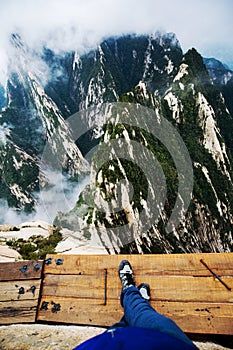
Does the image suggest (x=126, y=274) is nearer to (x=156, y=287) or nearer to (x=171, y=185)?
(x=156, y=287)

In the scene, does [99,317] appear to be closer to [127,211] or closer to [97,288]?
[97,288]

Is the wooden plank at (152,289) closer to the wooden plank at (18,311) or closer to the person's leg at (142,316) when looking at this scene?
the wooden plank at (18,311)

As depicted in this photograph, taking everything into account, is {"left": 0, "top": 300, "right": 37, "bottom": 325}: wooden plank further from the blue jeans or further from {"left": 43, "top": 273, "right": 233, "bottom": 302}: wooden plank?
the blue jeans

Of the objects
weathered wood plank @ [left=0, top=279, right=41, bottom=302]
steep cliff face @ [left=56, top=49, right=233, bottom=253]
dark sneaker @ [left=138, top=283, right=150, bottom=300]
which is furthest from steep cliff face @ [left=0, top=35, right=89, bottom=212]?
dark sneaker @ [left=138, top=283, right=150, bottom=300]

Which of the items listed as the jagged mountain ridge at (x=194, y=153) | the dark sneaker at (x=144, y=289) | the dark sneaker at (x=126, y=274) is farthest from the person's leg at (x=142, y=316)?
the jagged mountain ridge at (x=194, y=153)

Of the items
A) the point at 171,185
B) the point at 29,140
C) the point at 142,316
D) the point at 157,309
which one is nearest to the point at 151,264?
the point at 157,309

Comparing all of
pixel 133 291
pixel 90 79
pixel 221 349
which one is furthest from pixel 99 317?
pixel 90 79
